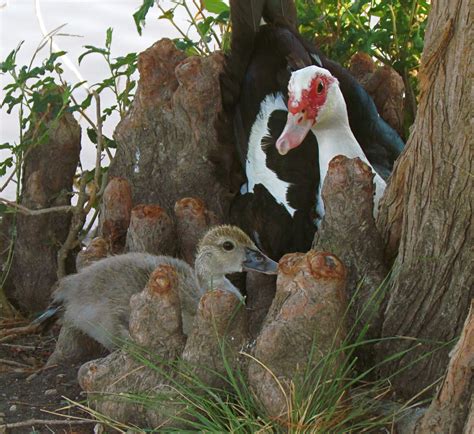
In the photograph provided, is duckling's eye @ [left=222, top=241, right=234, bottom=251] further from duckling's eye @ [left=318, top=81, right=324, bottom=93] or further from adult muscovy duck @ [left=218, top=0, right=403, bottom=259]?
duckling's eye @ [left=318, top=81, right=324, bottom=93]

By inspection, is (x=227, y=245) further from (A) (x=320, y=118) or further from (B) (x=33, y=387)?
(B) (x=33, y=387)

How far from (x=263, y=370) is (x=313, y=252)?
0.97 ft

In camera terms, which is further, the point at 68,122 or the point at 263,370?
the point at 68,122

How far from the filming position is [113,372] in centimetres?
283

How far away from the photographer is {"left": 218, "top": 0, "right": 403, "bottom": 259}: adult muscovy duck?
3643 mm

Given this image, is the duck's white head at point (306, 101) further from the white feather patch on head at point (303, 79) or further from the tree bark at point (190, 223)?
the tree bark at point (190, 223)

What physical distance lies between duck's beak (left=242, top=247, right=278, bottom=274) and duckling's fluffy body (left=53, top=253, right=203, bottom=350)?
6.4 inches

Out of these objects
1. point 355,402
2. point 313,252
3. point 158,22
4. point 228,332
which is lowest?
point 355,402

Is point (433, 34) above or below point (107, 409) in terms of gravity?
above

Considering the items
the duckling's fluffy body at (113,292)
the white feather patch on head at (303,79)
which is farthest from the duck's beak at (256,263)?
the white feather patch on head at (303,79)

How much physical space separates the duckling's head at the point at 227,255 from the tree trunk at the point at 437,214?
55cm

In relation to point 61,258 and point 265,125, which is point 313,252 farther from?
point 61,258

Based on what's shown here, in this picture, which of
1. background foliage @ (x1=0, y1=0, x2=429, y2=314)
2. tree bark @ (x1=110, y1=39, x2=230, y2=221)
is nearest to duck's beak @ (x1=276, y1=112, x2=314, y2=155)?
tree bark @ (x1=110, y1=39, x2=230, y2=221)

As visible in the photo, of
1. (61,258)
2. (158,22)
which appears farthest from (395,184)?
(158,22)
